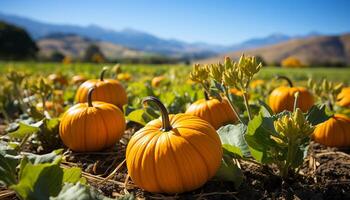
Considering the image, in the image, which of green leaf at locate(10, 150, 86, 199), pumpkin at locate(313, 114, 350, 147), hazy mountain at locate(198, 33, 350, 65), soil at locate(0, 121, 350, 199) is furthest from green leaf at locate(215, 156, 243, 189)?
hazy mountain at locate(198, 33, 350, 65)

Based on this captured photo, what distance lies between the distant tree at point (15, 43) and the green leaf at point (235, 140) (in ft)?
210

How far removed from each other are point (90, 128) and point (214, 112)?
3.67ft

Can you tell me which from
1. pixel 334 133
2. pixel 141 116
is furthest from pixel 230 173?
pixel 334 133

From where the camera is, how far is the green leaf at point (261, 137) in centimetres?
230

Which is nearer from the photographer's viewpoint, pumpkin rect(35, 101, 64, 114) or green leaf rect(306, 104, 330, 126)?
green leaf rect(306, 104, 330, 126)

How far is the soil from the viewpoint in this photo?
2.29 m

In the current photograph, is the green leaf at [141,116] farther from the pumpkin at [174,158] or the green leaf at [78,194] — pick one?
the green leaf at [78,194]

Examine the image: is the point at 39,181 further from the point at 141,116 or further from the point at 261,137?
the point at 141,116

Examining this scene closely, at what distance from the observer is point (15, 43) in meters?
65.6

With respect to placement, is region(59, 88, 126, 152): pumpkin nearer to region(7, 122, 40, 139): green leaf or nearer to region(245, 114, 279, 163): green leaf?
region(7, 122, 40, 139): green leaf

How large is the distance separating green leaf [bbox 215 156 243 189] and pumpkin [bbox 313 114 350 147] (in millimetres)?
1437

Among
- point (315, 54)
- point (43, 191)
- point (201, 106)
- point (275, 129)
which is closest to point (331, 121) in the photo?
point (201, 106)

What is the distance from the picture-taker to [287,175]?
251cm

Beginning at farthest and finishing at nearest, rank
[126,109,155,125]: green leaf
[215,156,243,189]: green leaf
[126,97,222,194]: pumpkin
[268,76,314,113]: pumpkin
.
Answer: [268,76,314,113]: pumpkin
[126,109,155,125]: green leaf
[215,156,243,189]: green leaf
[126,97,222,194]: pumpkin
